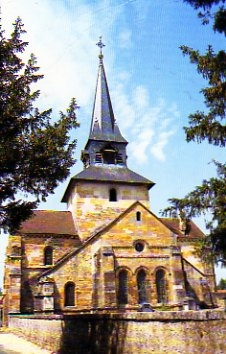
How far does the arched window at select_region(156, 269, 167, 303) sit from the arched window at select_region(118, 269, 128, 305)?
240 centimetres

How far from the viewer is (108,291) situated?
2416 cm

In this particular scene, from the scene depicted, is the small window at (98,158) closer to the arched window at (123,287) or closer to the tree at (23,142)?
the arched window at (123,287)

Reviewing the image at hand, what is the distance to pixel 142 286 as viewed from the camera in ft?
85.8

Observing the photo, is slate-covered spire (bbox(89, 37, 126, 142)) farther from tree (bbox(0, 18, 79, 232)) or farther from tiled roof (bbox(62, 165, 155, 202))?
tree (bbox(0, 18, 79, 232))

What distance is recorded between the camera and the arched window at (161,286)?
25.9 metres

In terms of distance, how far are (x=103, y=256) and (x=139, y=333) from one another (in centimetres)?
1586

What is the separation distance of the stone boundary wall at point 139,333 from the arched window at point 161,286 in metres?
11.8

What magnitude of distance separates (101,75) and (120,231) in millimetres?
20779

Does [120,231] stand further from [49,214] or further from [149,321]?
[149,321]

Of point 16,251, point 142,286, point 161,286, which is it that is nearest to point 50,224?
point 16,251

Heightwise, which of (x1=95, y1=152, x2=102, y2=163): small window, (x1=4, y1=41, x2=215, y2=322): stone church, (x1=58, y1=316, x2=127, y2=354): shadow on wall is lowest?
(x1=58, y1=316, x2=127, y2=354): shadow on wall

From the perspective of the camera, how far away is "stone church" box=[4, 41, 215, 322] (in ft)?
83.1

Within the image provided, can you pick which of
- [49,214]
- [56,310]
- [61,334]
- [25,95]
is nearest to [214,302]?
[56,310]

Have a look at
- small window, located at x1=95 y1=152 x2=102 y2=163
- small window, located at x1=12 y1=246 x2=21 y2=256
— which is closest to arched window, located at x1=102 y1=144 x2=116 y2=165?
small window, located at x1=95 y1=152 x2=102 y2=163
